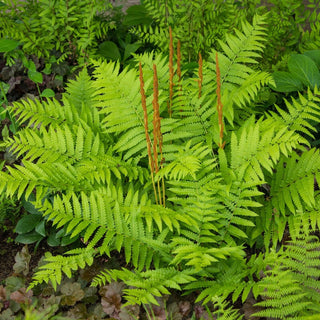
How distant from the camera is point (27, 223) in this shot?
8.58ft

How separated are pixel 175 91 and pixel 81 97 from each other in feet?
2.47

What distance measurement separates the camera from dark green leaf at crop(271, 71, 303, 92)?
10.5ft

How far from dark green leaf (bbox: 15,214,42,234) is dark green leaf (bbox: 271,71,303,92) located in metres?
2.05

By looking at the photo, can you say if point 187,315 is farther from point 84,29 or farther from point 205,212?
point 84,29

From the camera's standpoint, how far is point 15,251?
8.82ft

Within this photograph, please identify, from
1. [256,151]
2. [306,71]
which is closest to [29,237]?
[256,151]

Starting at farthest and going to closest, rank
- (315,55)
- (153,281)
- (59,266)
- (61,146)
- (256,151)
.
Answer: (315,55) → (61,146) → (256,151) → (59,266) → (153,281)

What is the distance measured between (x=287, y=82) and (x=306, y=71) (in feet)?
0.54

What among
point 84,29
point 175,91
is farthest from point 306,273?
point 84,29

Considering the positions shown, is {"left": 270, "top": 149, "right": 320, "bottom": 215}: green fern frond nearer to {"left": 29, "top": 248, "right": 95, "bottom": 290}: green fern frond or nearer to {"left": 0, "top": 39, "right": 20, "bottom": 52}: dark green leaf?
{"left": 29, "top": 248, "right": 95, "bottom": 290}: green fern frond

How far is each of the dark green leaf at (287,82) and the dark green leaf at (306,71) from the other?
0.04m

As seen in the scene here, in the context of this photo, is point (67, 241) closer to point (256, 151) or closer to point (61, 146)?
point (61, 146)

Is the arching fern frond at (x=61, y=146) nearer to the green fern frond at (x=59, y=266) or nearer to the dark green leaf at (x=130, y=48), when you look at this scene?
the green fern frond at (x=59, y=266)

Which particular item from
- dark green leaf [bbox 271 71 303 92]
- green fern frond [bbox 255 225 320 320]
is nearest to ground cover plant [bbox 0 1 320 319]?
green fern frond [bbox 255 225 320 320]
